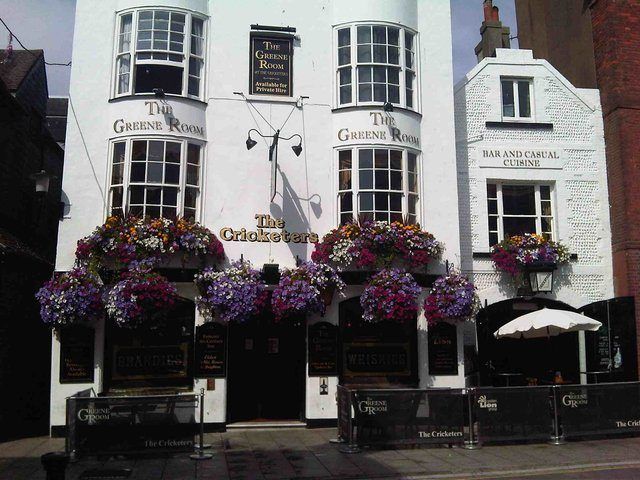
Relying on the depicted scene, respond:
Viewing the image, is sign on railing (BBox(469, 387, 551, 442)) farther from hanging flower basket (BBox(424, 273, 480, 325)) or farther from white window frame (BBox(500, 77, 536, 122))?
white window frame (BBox(500, 77, 536, 122))

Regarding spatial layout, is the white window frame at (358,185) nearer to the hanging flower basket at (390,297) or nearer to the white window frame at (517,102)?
the hanging flower basket at (390,297)

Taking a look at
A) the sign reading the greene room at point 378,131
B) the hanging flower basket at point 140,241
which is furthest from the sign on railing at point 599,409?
the hanging flower basket at point 140,241

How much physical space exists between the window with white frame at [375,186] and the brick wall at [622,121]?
498cm

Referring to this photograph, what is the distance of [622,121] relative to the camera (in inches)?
Answer: 589

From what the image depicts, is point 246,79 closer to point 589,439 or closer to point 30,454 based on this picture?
point 30,454

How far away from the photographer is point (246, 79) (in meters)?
14.1

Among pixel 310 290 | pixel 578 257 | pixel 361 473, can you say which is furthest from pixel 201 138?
pixel 578 257

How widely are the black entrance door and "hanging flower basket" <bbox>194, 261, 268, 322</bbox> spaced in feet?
3.28

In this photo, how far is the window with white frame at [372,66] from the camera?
47.1 ft

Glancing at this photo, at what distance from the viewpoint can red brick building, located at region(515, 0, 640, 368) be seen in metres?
14.6

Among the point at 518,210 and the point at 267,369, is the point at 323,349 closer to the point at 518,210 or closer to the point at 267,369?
the point at 267,369

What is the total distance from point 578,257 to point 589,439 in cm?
477

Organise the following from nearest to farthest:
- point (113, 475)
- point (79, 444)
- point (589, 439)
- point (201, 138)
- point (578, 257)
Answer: point (113, 475)
point (79, 444)
point (589, 439)
point (201, 138)
point (578, 257)

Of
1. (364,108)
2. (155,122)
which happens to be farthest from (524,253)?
(155,122)
